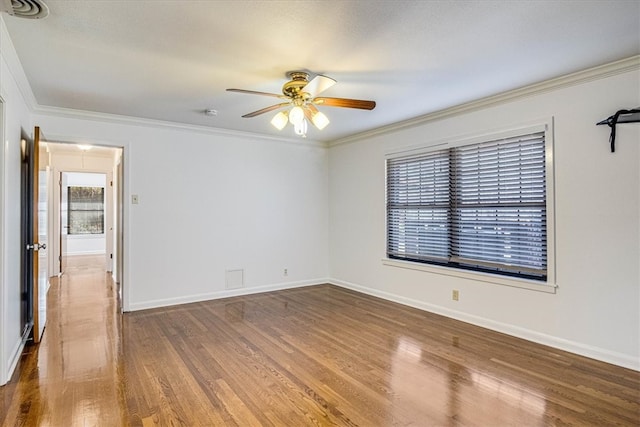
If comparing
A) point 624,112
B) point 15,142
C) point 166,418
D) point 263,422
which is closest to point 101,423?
point 166,418

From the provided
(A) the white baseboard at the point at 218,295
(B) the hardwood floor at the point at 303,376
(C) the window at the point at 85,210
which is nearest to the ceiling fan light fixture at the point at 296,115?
(B) the hardwood floor at the point at 303,376

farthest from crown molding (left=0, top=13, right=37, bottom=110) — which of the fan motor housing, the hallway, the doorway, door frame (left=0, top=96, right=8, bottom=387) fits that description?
the doorway

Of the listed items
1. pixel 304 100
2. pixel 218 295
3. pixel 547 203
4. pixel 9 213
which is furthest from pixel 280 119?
pixel 218 295

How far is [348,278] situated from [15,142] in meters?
4.44

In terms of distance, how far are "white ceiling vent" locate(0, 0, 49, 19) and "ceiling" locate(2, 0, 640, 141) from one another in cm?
6

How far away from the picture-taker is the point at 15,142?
10.0 feet

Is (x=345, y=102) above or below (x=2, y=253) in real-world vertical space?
above

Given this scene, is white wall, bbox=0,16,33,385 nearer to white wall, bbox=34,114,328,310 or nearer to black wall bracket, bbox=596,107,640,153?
white wall, bbox=34,114,328,310

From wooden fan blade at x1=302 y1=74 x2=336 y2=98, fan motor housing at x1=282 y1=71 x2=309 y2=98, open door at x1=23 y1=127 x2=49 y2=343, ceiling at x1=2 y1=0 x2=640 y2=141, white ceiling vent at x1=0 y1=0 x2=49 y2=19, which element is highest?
ceiling at x1=2 y1=0 x2=640 y2=141

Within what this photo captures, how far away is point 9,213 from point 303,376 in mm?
2556

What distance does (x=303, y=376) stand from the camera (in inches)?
108

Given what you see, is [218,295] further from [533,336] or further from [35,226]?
→ [533,336]

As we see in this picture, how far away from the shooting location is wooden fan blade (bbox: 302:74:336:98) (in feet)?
8.83

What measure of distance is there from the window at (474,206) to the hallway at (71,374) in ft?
11.6
